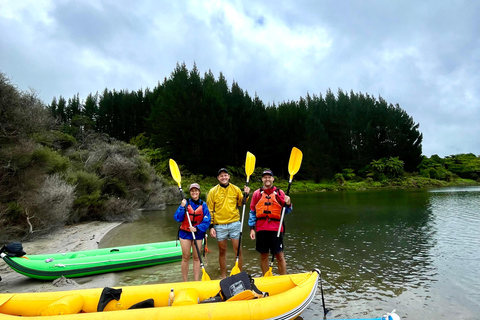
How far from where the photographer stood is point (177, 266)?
680 cm

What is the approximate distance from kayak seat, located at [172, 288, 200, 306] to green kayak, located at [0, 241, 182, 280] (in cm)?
358

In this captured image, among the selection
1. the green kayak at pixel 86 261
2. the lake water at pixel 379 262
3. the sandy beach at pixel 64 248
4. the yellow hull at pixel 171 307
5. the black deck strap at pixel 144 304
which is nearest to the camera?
the yellow hull at pixel 171 307

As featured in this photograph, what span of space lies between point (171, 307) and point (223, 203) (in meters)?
1.98

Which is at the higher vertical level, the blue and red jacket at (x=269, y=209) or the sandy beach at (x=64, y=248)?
the blue and red jacket at (x=269, y=209)

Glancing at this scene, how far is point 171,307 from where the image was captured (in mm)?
2969

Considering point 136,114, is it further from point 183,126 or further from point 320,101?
point 320,101

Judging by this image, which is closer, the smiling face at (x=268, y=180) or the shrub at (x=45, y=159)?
the smiling face at (x=268, y=180)

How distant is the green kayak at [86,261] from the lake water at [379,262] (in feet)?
0.76

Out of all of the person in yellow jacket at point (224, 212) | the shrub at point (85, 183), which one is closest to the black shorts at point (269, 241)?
the person in yellow jacket at point (224, 212)

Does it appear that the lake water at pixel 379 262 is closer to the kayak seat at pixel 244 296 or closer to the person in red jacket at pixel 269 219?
the person in red jacket at pixel 269 219

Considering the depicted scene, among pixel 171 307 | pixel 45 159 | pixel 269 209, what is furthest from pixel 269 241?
pixel 45 159

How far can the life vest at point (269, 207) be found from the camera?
4355 mm

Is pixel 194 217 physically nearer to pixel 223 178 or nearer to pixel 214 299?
pixel 223 178

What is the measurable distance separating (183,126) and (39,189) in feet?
71.0
